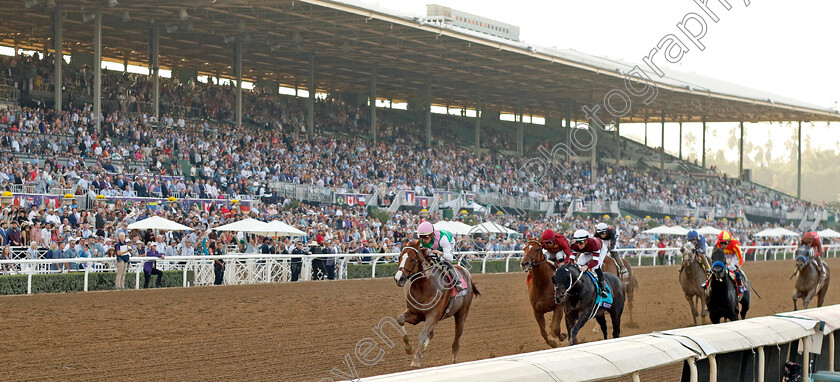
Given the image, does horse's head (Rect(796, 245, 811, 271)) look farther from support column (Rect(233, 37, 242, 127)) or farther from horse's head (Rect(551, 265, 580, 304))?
support column (Rect(233, 37, 242, 127))

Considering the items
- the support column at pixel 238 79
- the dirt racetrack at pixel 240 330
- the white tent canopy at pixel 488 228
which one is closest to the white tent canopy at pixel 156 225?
the dirt racetrack at pixel 240 330

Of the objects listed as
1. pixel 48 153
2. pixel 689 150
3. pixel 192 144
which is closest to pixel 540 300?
pixel 48 153

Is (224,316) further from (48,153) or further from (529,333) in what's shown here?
(48,153)

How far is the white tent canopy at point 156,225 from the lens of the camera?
55.8 ft

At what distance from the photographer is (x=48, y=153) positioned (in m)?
21.5

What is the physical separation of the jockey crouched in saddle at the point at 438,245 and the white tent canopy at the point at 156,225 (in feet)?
31.9

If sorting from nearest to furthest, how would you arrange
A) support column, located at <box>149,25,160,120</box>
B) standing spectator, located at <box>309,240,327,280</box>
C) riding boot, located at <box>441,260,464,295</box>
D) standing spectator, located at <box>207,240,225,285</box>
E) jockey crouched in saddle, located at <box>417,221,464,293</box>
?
1. jockey crouched in saddle, located at <box>417,221,464,293</box>
2. riding boot, located at <box>441,260,464,295</box>
3. standing spectator, located at <box>207,240,225,285</box>
4. standing spectator, located at <box>309,240,327,280</box>
5. support column, located at <box>149,25,160,120</box>

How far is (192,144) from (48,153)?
4.66 meters

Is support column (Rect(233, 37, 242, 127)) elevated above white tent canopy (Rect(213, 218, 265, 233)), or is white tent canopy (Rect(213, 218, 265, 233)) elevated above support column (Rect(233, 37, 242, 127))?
support column (Rect(233, 37, 242, 127))

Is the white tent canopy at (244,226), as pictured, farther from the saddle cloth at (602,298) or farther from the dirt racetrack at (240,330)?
the saddle cloth at (602,298)

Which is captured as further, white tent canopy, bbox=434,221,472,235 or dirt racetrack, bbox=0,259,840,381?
white tent canopy, bbox=434,221,472,235

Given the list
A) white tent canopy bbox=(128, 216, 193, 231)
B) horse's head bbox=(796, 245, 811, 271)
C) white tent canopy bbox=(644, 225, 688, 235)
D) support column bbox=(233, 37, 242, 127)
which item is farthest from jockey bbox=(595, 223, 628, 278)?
white tent canopy bbox=(644, 225, 688, 235)

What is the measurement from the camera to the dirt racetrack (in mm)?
8086

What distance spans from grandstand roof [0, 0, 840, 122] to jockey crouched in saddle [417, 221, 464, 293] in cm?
1683
